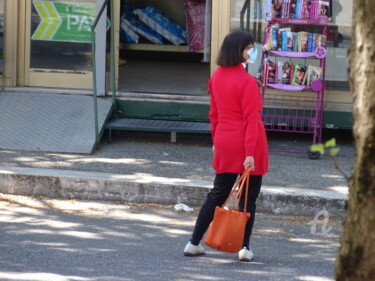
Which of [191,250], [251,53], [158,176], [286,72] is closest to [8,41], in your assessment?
[158,176]

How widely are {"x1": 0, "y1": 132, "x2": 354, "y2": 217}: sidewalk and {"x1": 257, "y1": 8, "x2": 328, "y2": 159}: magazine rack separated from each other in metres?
0.29

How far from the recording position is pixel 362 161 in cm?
252

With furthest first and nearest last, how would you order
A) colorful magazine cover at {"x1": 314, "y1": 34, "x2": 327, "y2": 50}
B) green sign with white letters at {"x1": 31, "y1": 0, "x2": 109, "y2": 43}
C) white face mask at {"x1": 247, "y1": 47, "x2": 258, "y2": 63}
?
green sign with white letters at {"x1": 31, "y1": 0, "x2": 109, "y2": 43}, colorful magazine cover at {"x1": 314, "y1": 34, "x2": 327, "y2": 50}, white face mask at {"x1": 247, "y1": 47, "x2": 258, "y2": 63}

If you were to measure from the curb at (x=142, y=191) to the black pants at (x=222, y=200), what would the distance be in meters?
1.52

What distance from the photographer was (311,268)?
20.5 ft

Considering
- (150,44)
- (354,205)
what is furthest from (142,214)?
(150,44)

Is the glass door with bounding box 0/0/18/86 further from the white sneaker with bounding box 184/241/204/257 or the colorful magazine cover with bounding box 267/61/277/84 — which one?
the white sneaker with bounding box 184/241/204/257

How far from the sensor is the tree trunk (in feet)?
8.04

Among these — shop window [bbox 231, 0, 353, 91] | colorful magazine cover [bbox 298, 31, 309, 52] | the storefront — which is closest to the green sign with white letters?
the storefront

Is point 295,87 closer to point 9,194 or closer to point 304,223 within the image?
point 304,223

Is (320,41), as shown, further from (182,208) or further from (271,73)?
(182,208)

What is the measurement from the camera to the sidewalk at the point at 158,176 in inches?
310

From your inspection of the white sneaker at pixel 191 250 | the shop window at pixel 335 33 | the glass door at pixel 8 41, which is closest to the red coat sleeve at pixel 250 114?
the white sneaker at pixel 191 250

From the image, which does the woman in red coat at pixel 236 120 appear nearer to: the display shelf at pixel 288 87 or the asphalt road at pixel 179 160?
the asphalt road at pixel 179 160
